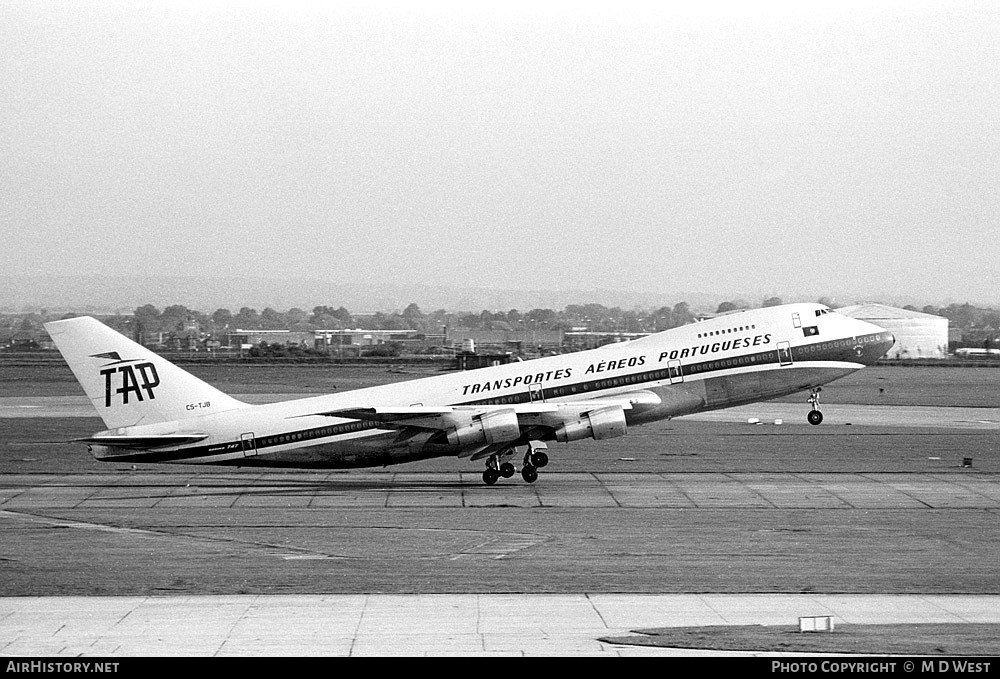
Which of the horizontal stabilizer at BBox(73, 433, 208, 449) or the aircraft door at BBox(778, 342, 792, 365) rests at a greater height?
the aircraft door at BBox(778, 342, 792, 365)

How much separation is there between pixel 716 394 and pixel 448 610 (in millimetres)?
22109

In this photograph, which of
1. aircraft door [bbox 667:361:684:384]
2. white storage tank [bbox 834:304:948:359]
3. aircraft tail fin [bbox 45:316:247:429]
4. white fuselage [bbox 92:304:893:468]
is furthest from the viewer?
white storage tank [bbox 834:304:948:359]

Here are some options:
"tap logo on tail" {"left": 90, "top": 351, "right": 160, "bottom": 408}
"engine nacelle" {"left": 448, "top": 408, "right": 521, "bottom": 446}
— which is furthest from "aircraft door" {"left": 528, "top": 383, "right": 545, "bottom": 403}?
"tap logo on tail" {"left": 90, "top": 351, "right": 160, "bottom": 408}

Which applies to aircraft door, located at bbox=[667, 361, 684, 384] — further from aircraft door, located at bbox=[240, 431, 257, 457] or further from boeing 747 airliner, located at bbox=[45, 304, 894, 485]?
aircraft door, located at bbox=[240, 431, 257, 457]

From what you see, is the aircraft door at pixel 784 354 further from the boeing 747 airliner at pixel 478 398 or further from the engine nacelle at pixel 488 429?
the engine nacelle at pixel 488 429

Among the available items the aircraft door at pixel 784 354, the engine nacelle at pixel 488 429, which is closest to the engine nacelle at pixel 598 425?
the engine nacelle at pixel 488 429

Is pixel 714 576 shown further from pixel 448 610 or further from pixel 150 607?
pixel 150 607

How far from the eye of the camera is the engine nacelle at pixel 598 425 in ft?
128

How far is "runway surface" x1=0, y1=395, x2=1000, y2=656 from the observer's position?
63.1 feet

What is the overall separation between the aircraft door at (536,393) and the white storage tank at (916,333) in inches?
4806

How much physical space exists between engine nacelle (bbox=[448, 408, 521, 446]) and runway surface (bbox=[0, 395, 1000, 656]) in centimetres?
161

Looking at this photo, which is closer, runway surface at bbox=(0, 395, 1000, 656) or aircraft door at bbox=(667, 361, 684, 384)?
runway surface at bbox=(0, 395, 1000, 656)

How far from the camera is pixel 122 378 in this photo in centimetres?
3888
